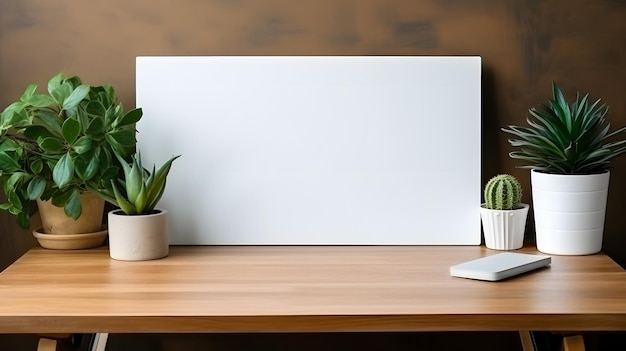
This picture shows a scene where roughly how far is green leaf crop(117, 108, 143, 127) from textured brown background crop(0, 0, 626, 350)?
0.19 metres

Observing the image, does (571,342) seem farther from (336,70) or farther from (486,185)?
(336,70)

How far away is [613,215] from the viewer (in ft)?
6.58

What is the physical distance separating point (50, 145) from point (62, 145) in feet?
0.16

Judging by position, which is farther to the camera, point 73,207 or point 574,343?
point 73,207

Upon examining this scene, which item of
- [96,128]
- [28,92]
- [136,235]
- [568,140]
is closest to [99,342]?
[136,235]

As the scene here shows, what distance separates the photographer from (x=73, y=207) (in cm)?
178

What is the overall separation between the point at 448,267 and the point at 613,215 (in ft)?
1.74

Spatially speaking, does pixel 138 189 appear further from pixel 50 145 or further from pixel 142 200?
pixel 50 145

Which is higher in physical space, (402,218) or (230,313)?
(402,218)

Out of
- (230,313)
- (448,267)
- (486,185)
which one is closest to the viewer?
(230,313)

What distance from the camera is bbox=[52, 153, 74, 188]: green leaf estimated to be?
1719 mm

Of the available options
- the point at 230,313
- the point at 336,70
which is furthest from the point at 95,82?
the point at 230,313

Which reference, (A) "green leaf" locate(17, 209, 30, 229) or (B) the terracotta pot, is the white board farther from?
(A) "green leaf" locate(17, 209, 30, 229)

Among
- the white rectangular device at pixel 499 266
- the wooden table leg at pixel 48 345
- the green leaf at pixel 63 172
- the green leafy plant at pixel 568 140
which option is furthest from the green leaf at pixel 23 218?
the green leafy plant at pixel 568 140
